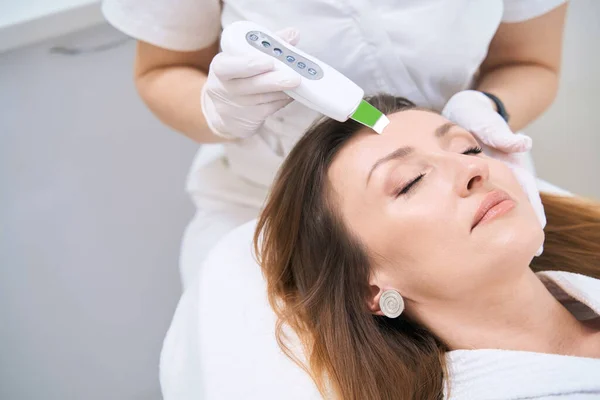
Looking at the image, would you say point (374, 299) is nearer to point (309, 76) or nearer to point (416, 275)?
point (416, 275)

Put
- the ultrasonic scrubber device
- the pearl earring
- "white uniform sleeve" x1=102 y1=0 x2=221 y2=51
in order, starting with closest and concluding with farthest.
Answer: the ultrasonic scrubber device, the pearl earring, "white uniform sleeve" x1=102 y1=0 x2=221 y2=51

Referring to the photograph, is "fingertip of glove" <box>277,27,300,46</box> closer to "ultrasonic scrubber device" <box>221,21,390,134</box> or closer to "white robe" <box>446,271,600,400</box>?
"ultrasonic scrubber device" <box>221,21,390,134</box>

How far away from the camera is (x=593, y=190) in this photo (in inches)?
67.7

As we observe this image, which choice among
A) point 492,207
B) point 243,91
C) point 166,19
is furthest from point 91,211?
point 492,207

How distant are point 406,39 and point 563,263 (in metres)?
0.53

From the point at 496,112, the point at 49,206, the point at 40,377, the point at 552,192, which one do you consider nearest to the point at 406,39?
the point at 496,112

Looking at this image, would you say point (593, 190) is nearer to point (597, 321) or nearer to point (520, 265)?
point (597, 321)

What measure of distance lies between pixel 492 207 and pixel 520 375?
0.81 feet

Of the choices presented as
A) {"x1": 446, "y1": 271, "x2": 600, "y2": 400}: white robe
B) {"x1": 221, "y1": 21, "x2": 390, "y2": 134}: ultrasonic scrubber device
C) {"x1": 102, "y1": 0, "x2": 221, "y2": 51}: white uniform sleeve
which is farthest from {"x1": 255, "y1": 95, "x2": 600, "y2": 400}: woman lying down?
{"x1": 102, "y1": 0, "x2": 221, "y2": 51}: white uniform sleeve

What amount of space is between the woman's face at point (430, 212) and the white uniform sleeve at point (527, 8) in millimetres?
349

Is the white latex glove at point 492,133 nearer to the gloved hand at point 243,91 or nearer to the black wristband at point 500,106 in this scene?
the black wristband at point 500,106

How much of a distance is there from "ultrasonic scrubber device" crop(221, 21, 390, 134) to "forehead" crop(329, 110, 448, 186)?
38mm

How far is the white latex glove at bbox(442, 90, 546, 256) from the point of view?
3.24ft

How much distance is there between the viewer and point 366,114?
32.8 inches
